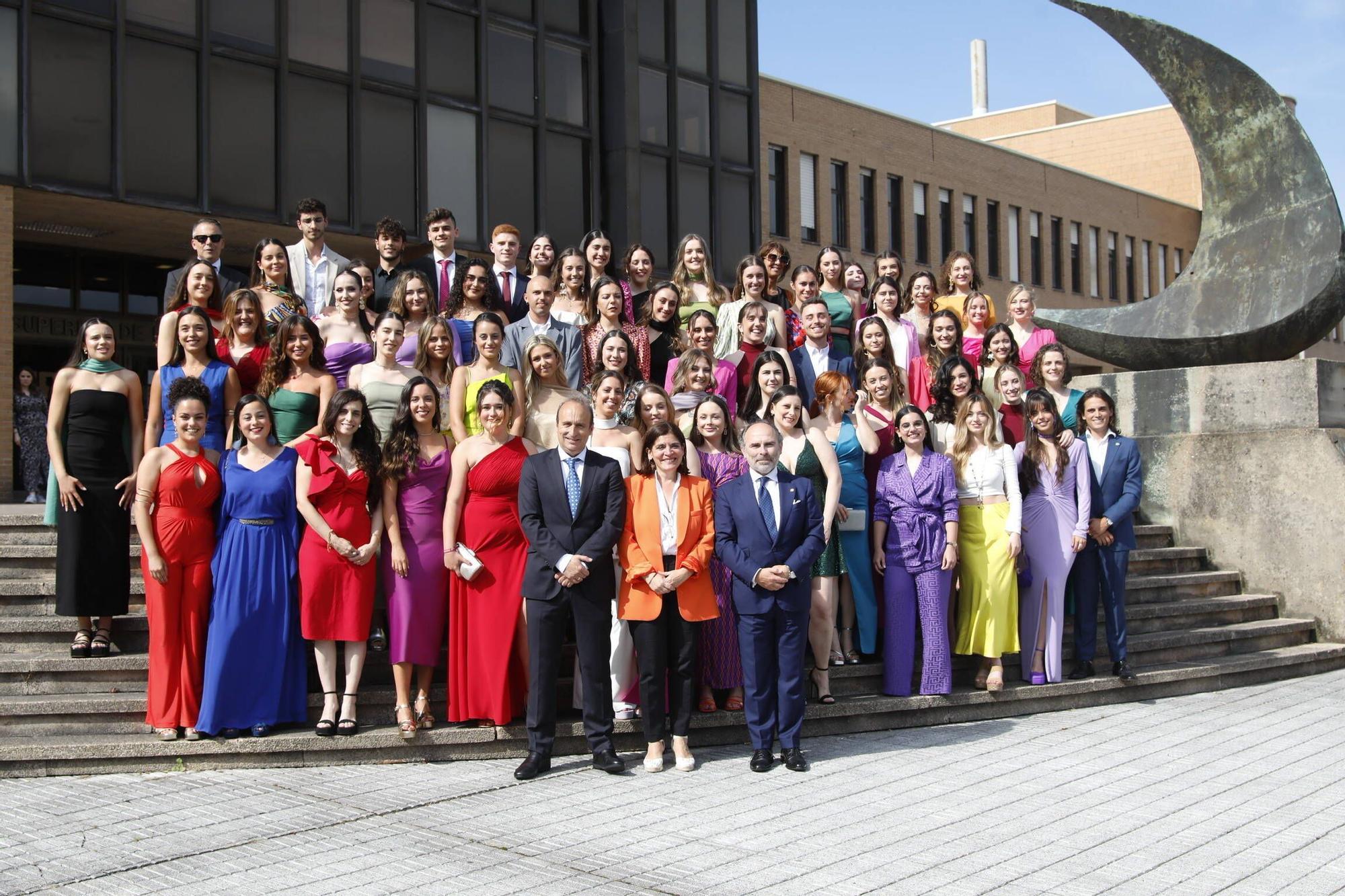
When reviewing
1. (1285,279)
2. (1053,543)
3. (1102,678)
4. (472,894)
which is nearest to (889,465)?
(1053,543)

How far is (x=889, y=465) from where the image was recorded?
8344mm

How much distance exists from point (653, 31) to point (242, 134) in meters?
8.33

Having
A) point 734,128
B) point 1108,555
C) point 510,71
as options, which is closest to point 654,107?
point 734,128

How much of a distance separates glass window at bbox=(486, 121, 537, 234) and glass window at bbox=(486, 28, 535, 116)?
1.27 feet

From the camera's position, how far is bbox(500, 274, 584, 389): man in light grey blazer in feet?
28.6

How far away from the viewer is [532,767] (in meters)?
6.61

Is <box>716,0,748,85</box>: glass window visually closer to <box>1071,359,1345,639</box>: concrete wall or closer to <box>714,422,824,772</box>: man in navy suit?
<box>1071,359,1345,639</box>: concrete wall

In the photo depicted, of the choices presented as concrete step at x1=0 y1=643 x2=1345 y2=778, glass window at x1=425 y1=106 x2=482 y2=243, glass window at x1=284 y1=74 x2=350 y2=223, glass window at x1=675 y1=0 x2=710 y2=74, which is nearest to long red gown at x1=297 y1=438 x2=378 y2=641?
concrete step at x1=0 y1=643 x2=1345 y2=778

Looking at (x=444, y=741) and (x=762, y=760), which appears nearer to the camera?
(x=762, y=760)

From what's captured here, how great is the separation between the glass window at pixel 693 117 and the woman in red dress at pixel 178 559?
17540 mm

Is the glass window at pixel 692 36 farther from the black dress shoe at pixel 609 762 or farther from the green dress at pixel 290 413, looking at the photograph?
the black dress shoe at pixel 609 762

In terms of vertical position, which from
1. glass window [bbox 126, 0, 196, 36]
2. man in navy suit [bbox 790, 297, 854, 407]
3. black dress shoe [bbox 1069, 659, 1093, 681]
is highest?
glass window [bbox 126, 0, 196, 36]

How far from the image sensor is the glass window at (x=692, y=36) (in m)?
23.9

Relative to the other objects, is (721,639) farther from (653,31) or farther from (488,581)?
(653,31)
